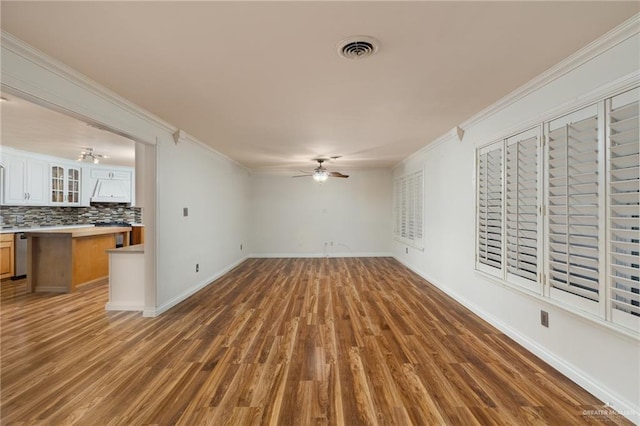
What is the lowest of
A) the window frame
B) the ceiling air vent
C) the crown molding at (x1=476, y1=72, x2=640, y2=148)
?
the window frame

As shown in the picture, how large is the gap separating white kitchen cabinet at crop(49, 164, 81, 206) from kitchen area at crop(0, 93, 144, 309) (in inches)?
0.8

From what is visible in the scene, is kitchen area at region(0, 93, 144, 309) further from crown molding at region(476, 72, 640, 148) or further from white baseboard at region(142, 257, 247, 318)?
crown molding at region(476, 72, 640, 148)

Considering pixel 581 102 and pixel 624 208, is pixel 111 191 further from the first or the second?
pixel 624 208

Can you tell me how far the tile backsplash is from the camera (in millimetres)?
5918

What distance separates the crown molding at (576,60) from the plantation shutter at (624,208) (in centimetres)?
38

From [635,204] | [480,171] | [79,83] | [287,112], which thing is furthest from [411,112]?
[79,83]

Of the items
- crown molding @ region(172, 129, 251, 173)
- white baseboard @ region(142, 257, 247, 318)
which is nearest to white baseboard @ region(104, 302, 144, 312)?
white baseboard @ region(142, 257, 247, 318)

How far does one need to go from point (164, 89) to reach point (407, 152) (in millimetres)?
4437

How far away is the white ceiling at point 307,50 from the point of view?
1.64m

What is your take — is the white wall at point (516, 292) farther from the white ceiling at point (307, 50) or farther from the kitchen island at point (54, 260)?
the kitchen island at point (54, 260)

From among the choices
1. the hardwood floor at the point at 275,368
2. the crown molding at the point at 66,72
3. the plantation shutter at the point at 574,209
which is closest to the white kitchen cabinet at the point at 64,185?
the hardwood floor at the point at 275,368

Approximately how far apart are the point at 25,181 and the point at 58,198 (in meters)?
0.75

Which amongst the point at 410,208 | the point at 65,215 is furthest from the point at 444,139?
the point at 65,215

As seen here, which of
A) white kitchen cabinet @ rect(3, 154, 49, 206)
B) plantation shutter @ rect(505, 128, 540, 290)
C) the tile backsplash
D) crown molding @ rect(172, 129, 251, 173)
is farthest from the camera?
the tile backsplash
